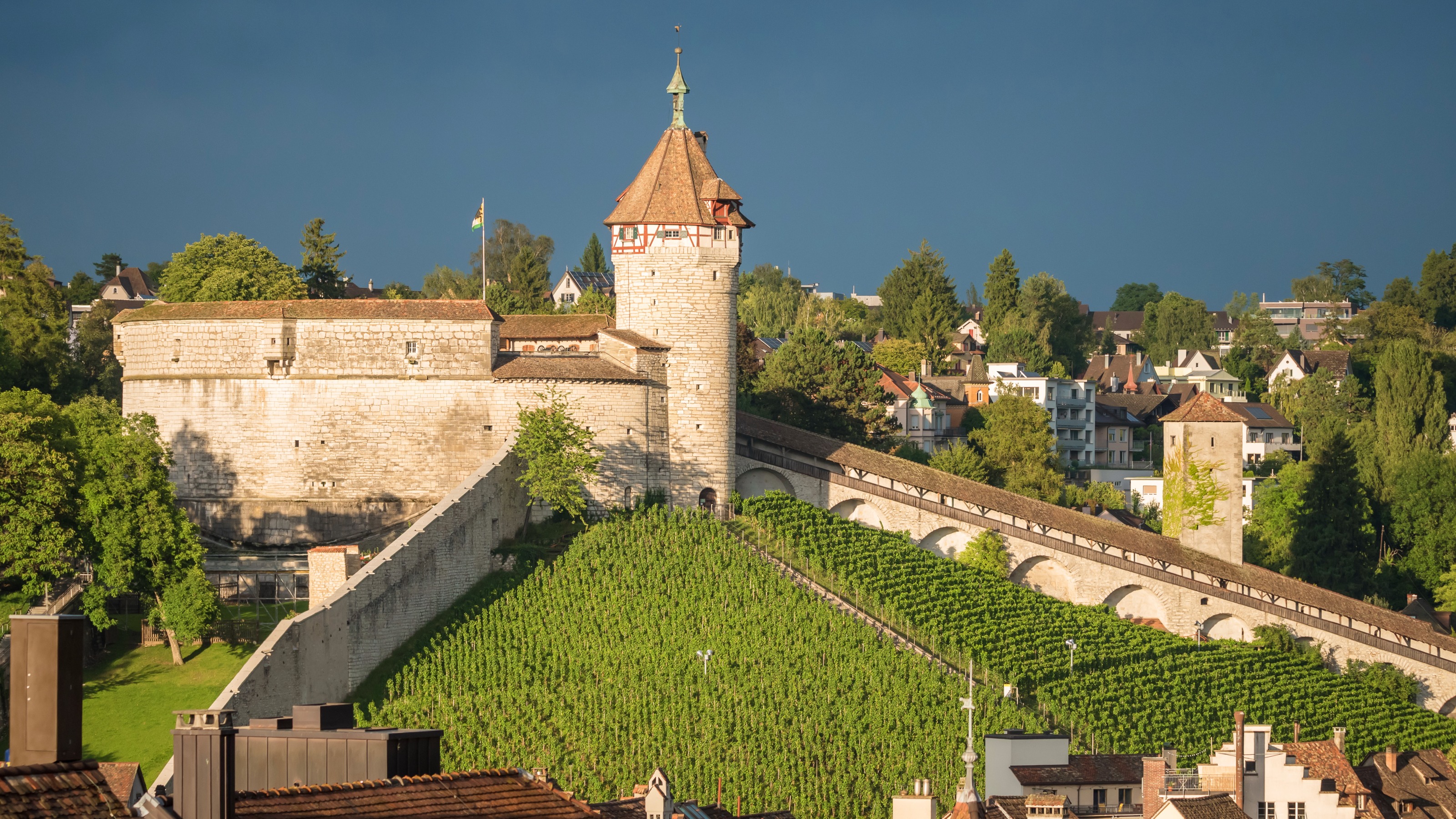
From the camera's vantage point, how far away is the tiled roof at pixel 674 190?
180 ft

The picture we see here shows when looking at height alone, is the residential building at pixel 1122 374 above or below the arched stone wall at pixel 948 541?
above

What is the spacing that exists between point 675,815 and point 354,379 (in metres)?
33.4

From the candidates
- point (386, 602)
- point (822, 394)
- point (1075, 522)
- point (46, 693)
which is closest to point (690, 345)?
point (386, 602)

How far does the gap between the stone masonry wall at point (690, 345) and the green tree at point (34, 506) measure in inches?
665

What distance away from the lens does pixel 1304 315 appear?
18288 cm

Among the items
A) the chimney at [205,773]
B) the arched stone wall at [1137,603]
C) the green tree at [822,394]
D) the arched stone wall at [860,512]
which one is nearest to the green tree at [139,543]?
the arched stone wall at [860,512]

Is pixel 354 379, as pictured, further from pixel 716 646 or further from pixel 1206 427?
pixel 1206 427

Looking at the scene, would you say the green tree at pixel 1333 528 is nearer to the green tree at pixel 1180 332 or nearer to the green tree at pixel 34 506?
the green tree at pixel 34 506

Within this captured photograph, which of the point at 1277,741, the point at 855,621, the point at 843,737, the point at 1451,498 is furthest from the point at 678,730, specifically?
the point at 1451,498

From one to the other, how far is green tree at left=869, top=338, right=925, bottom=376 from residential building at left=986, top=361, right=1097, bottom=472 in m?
4.00

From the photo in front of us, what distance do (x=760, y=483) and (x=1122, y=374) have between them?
7078 cm

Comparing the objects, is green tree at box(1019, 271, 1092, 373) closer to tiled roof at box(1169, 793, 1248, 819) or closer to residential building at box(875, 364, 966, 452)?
residential building at box(875, 364, 966, 452)

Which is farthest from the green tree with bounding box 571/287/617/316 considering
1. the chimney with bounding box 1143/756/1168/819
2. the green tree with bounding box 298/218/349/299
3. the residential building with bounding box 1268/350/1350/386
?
the chimney with bounding box 1143/756/1168/819

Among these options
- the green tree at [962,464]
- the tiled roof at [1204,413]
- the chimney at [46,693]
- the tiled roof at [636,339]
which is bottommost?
the chimney at [46,693]
